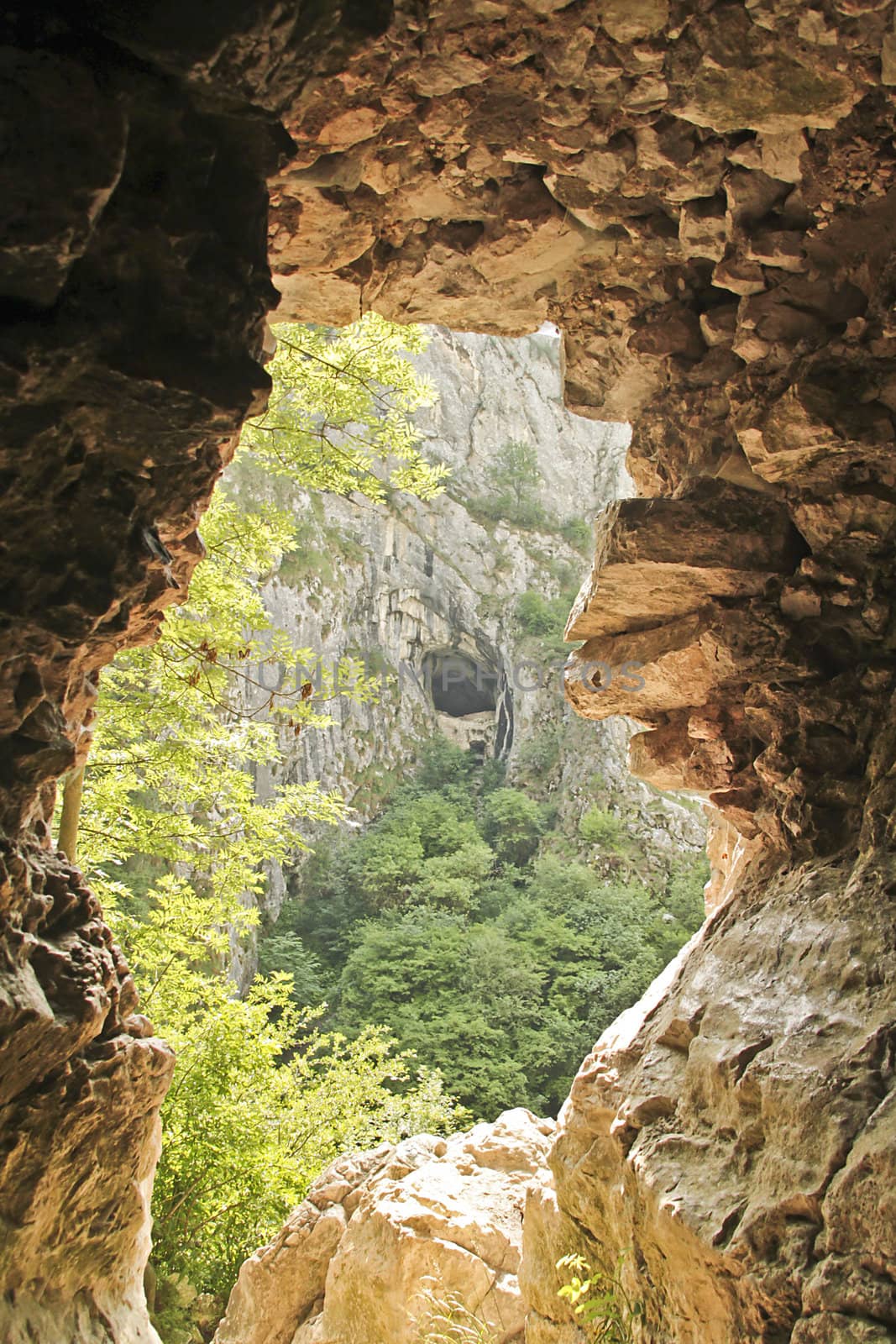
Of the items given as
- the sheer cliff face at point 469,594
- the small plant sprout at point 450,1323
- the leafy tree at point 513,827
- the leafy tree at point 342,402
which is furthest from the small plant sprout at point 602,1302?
the leafy tree at point 513,827

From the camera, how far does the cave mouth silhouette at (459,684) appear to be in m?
30.7

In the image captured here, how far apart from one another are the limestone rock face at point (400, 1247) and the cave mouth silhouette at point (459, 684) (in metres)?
23.9

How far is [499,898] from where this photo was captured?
21.8 meters

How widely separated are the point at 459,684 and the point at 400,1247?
2654 centimetres

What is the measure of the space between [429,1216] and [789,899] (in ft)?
11.8

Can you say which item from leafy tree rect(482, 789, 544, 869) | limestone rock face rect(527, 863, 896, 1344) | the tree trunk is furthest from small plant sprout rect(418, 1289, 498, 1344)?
leafy tree rect(482, 789, 544, 869)

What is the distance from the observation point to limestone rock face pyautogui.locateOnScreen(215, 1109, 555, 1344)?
5.32 m

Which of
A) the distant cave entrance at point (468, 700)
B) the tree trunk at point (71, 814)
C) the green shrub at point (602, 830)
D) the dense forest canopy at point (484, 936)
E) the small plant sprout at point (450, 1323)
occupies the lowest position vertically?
the dense forest canopy at point (484, 936)

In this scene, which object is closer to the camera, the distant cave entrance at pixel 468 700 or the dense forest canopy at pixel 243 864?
the dense forest canopy at pixel 243 864

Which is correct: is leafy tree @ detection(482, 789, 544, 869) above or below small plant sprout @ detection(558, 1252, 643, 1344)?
below

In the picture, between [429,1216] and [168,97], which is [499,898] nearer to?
[429,1216]

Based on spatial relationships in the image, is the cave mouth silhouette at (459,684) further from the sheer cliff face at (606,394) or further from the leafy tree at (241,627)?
the sheer cliff face at (606,394)

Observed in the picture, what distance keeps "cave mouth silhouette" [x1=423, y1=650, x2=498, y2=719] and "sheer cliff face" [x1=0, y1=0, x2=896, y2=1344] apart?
25775 mm

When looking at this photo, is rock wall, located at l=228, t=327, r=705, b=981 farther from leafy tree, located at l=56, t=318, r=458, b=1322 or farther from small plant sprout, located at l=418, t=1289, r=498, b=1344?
small plant sprout, located at l=418, t=1289, r=498, b=1344
